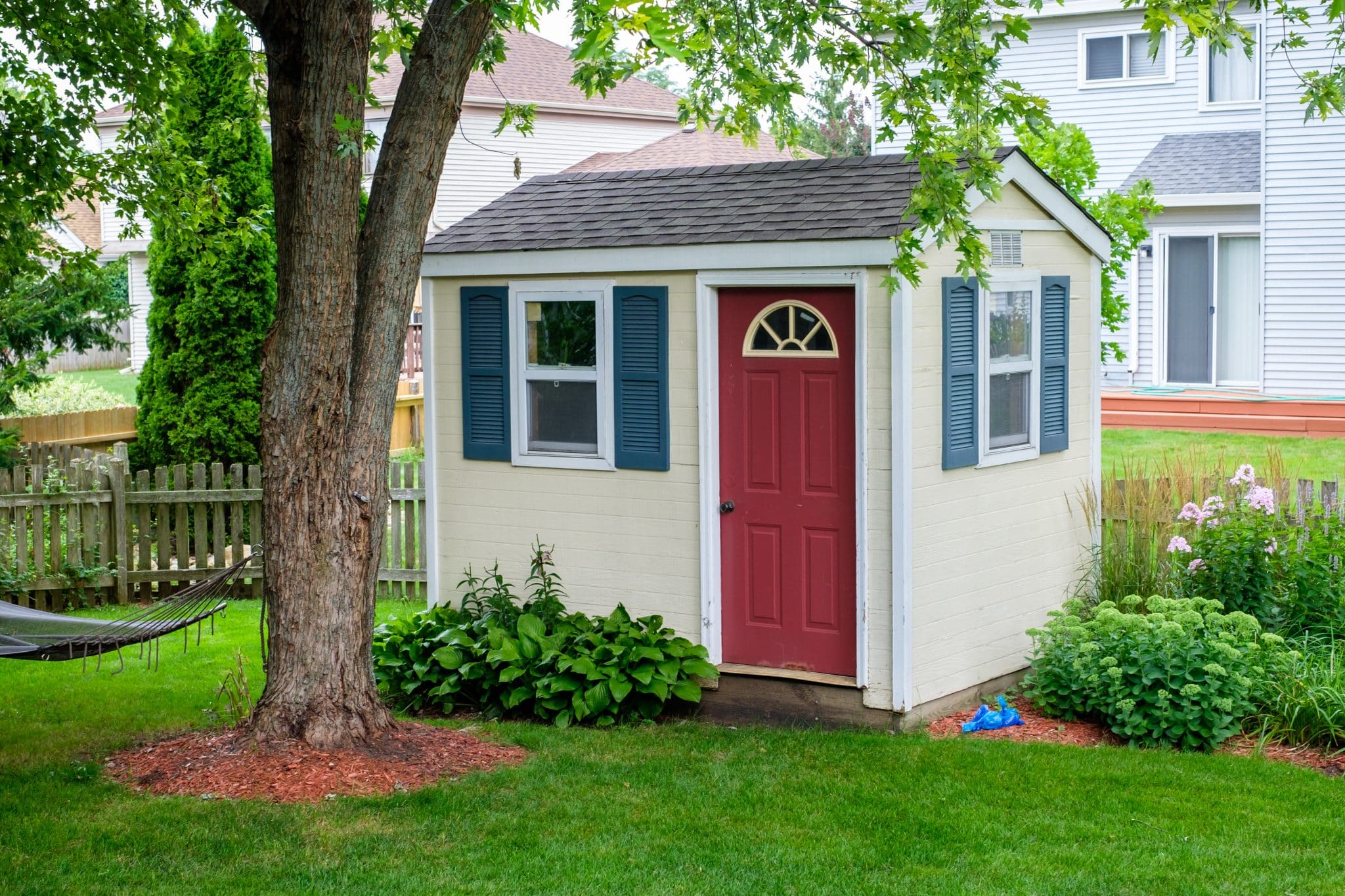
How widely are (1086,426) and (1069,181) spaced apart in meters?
4.10

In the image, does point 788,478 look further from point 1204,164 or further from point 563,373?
point 1204,164

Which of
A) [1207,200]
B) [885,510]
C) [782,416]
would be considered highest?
[1207,200]

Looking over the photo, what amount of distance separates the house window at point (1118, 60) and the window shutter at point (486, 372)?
612 inches

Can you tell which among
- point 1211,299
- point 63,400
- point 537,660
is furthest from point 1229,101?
point 63,400

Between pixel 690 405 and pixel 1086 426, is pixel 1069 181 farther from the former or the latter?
pixel 690 405

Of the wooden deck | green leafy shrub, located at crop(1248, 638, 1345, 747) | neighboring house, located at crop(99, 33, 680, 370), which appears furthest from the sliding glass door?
green leafy shrub, located at crop(1248, 638, 1345, 747)

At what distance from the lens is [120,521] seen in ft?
39.7

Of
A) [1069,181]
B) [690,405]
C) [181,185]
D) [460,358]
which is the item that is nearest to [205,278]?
[181,185]

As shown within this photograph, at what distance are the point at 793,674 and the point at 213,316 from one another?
7.75 meters

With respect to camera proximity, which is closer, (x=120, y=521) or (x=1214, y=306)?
(x=120, y=521)

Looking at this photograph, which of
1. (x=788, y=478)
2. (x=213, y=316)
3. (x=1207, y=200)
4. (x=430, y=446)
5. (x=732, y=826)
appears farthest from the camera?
Result: (x=1207, y=200)

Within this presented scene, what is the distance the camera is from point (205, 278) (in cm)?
1302

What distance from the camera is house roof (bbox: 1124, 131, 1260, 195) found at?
1917 cm

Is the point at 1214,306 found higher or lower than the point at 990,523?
higher
